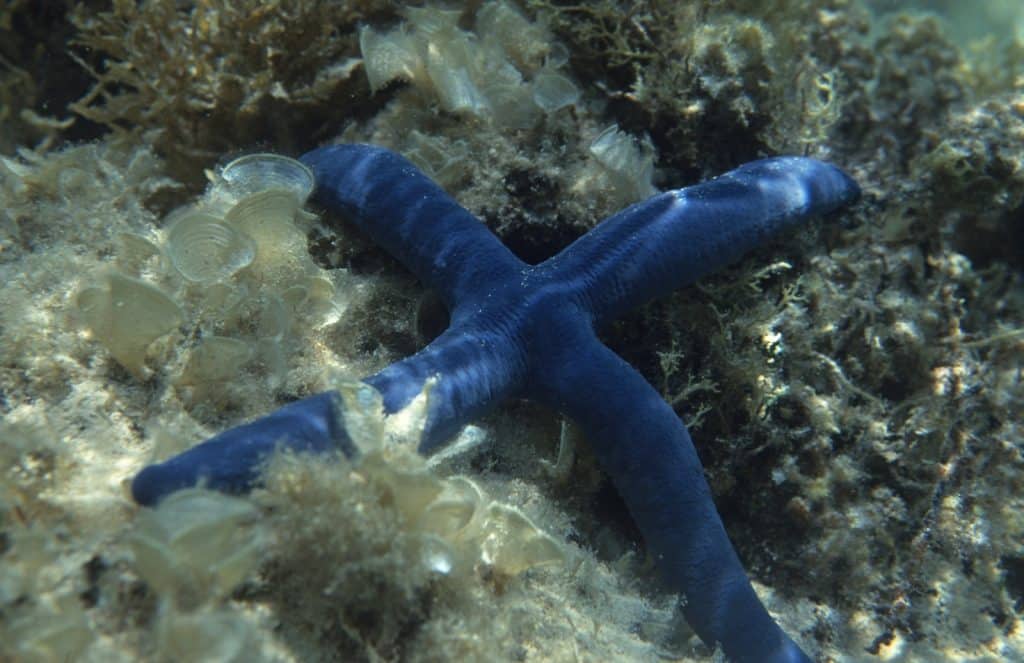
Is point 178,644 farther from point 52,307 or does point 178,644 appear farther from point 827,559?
point 827,559

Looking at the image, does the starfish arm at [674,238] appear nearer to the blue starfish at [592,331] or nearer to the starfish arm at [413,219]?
the blue starfish at [592,331]

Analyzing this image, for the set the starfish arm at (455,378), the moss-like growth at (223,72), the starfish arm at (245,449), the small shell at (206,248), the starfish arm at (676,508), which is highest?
the moss-like growth at (223,72)

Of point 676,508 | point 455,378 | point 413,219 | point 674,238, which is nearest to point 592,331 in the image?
point 674,238

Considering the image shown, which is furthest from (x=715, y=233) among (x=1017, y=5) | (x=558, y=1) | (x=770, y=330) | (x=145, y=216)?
(x=1017, y=5)

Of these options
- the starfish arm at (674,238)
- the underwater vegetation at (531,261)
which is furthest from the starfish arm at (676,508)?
the starfish arm at (674,238)

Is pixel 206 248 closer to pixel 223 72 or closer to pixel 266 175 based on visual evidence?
pixel 266 175

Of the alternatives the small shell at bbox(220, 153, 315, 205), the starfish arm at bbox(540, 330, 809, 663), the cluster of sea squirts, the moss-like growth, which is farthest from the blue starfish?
the moss-like growth
